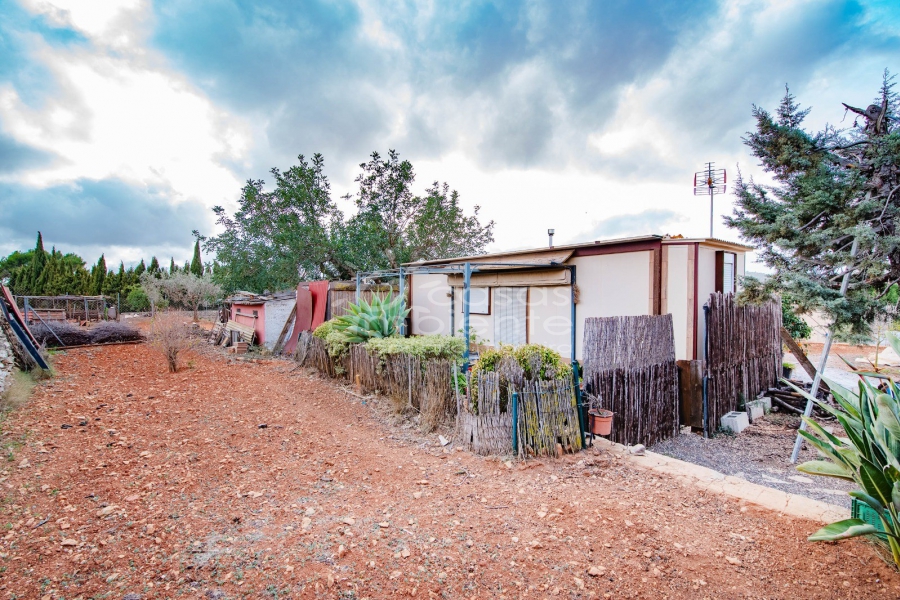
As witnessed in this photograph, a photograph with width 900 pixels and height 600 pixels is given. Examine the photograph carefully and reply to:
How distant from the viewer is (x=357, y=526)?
274cm

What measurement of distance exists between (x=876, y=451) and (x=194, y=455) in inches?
212

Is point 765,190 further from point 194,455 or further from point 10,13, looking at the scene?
point 10,13

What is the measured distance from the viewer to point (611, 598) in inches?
78.9

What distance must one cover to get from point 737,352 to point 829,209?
2571 mm

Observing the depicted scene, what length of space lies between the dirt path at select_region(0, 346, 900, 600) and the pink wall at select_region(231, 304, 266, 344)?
Answer: 778cm

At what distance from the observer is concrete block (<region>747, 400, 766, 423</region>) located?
682 centimetres

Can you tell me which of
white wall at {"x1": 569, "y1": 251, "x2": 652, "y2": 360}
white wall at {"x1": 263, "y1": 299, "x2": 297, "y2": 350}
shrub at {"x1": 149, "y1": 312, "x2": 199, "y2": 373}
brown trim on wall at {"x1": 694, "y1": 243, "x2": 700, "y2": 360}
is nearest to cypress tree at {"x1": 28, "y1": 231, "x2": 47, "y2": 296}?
white wall at {"x1": 263, "y1": 299, "x2": 297, "y2": 350}

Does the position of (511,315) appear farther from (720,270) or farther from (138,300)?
(138,300)

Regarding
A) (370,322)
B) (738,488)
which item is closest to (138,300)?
(370,322)

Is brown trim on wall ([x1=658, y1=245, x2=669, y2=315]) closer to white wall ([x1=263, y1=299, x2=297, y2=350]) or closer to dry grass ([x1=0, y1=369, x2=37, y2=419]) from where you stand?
dry grass ([x1=0, y1=369, x2=37, y2=419])

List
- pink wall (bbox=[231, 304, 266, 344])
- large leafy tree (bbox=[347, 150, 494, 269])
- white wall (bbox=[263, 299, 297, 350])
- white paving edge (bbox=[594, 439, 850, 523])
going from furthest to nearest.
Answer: large leafy tree (bbox=[347, 150, 494, 269])
pink wall (bbox=[231, 304, 266, 344])
white wall (bbox=[263, 299, 297, 350])
white paving edge (bbox=[594, 439, 850, 523])

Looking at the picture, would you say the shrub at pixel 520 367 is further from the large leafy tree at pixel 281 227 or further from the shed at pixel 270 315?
the large leafy tree at pixel 281 227

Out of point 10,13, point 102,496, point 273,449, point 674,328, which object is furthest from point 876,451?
point 10,13

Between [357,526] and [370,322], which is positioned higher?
[370,322]
